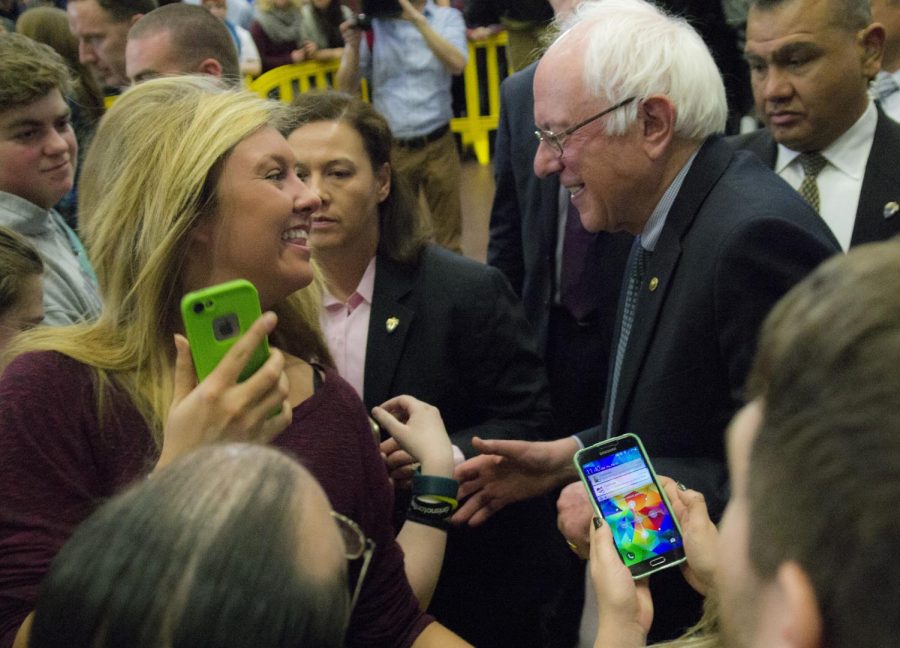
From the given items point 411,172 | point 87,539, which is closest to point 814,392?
point 87,539

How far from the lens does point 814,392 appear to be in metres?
0.78

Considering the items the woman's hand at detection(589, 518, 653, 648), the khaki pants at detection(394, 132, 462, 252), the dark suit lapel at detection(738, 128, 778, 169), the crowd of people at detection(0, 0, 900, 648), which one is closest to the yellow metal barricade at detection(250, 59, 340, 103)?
the khaki pants at detection(394, 132, 462, 252)

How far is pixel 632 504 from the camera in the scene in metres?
1.75

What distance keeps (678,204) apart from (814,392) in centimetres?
136

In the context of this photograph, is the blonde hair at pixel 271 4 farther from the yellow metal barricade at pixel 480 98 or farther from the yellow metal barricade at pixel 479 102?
the yellow metal barricade at pixel 479 102

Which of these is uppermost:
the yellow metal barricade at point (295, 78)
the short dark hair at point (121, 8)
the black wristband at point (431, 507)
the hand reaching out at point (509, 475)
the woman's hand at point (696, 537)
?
the short dark hair at point (121, 8)

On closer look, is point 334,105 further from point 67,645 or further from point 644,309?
point 67,645

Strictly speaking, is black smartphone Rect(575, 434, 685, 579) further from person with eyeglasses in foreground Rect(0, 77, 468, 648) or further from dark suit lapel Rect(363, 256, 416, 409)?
dark suit lapel Rect(363, 256, 416, 409)

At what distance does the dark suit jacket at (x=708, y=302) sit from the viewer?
6.16 feet

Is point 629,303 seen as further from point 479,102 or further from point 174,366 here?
point 479,102

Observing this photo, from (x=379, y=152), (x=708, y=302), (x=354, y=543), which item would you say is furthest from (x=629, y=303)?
(x=354, y=543)

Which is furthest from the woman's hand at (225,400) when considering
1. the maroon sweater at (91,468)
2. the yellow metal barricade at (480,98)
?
the yellow metal barricade at (480,98)

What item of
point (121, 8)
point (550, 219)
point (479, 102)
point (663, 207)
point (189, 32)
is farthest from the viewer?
point (479, 102)

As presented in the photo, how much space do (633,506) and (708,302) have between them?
0.45 meters
